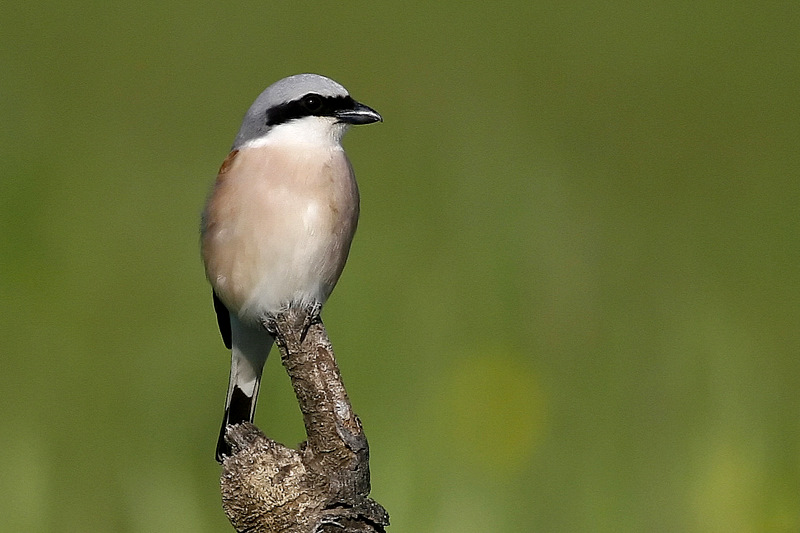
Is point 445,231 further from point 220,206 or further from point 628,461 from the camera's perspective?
point 220,206

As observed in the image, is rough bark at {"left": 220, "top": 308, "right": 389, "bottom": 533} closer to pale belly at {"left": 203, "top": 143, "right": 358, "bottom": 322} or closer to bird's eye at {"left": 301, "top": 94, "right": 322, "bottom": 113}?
pale belly at {"left": 203, "top": 143, "right": 358, "bottom": 322}

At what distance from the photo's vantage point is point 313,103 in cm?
328

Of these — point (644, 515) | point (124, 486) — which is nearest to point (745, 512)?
point (644, 515)

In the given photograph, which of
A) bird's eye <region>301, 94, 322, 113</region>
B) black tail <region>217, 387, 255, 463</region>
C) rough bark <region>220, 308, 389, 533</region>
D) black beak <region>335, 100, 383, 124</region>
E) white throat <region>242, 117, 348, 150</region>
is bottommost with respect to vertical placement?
black tail <region>217, 387, 255, 463</region>

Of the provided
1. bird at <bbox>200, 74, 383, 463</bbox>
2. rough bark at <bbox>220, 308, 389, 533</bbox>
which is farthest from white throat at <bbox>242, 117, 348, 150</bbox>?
rough bark at <bbox>220, 308, 389, 533</bbox>

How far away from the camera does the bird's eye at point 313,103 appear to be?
10.7 feet

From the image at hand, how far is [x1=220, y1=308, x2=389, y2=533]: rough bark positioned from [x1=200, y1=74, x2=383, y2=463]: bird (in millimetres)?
522

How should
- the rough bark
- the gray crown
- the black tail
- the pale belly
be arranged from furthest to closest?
1. the black tail
2. the gray crown
3. the pale belly
4. the rough bark

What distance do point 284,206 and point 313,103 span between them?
33 cm

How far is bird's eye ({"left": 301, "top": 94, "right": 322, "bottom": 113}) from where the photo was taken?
10.7 feet

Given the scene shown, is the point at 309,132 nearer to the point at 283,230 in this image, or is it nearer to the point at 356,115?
the point at 356,115

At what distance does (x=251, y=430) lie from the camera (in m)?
2.59

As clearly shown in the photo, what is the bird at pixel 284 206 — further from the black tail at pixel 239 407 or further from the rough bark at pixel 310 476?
the rough bark at pixel 310 476

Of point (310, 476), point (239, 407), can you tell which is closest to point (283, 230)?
point (239, 407)
